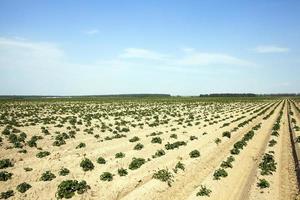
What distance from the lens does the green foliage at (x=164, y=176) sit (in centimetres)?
1717

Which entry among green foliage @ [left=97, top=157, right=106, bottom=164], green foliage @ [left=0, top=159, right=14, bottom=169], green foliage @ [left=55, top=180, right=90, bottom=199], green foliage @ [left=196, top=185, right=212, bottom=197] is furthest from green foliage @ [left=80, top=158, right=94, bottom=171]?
green foliage @ [left=196, top=185, right=212, bottom=197]

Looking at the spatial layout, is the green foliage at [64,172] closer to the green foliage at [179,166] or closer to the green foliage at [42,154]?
the green foliage at [42,154]

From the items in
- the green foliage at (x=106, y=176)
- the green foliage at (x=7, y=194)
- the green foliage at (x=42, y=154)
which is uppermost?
the green foliage at (x=42, y=154)

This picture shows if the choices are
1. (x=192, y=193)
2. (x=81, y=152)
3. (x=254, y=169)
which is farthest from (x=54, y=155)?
(x=254, y=169)

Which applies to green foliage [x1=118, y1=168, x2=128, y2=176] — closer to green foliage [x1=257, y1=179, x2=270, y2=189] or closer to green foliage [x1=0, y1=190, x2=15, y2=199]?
green foliage [x1=0, y1=190, x2=15, y2=199]

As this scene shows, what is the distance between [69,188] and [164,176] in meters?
4.90

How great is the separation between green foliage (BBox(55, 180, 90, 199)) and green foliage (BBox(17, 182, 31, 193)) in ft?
4.71

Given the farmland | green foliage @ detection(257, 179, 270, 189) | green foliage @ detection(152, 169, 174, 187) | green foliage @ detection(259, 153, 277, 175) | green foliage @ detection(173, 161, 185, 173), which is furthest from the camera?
green foliage @ detection(173, 161, 185, 173)

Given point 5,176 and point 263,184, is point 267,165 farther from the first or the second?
point 5,176

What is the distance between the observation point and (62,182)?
626 inches

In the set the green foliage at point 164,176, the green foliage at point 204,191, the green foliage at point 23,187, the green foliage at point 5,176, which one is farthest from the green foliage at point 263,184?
the green foliage at point 5,176

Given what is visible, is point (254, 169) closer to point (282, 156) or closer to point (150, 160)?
point (282, 156)

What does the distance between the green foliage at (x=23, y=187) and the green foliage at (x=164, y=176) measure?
20.5 feet

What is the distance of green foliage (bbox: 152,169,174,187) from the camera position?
17170 millimetres
